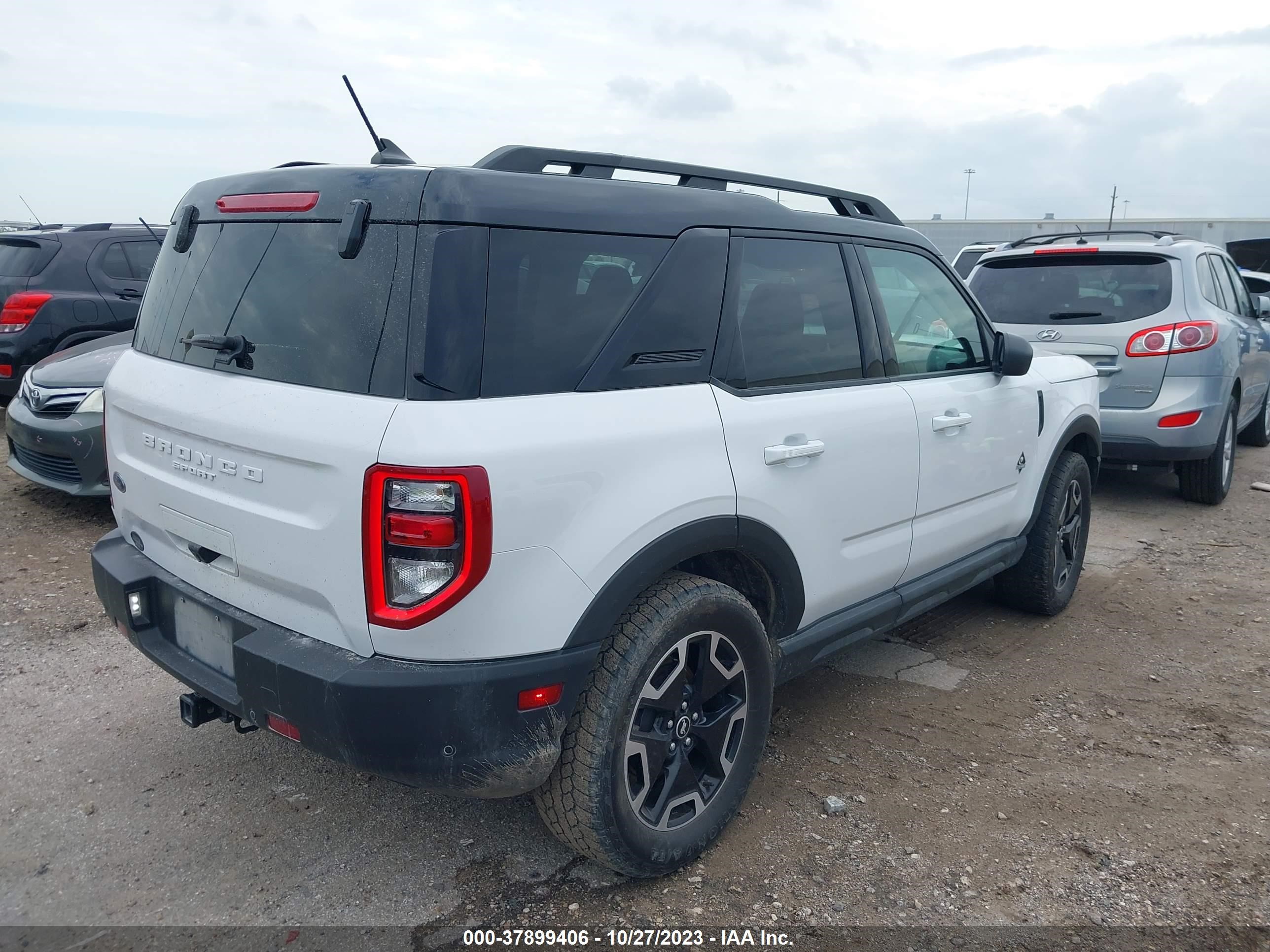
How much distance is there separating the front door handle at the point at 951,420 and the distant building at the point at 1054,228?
2274 cm

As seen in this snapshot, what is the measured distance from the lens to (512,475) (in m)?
2.14

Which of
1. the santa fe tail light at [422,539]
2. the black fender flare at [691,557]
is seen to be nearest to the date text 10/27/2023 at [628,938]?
the black fender flare at [691,557]

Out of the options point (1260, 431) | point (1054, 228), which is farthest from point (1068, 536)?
point (1054, 228)

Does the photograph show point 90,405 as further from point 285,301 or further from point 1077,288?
point 1077,288

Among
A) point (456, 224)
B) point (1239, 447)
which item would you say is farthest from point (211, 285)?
point (1239, 447)

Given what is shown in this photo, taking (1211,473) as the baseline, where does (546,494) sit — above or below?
above

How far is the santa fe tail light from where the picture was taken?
6.86 feet

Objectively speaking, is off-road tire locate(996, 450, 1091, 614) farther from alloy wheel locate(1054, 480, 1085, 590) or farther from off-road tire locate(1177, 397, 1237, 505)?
off-road tire locate(1177, 397, 1237, 505)

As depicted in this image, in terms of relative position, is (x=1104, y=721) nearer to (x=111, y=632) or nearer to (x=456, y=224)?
(x=456, y=224)

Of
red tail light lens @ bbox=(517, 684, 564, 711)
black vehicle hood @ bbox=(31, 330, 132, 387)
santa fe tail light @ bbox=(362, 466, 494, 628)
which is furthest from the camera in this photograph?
black vehicle hood @ bbox=(31, 330, 132, 387)

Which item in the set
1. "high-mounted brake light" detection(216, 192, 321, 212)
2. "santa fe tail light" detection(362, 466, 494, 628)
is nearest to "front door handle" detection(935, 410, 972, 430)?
"santa fe tail light" detection(362, 466, 494, 628)

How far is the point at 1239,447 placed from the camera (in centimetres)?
934

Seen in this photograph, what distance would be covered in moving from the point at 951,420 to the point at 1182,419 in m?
3.75

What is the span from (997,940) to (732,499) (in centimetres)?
132
